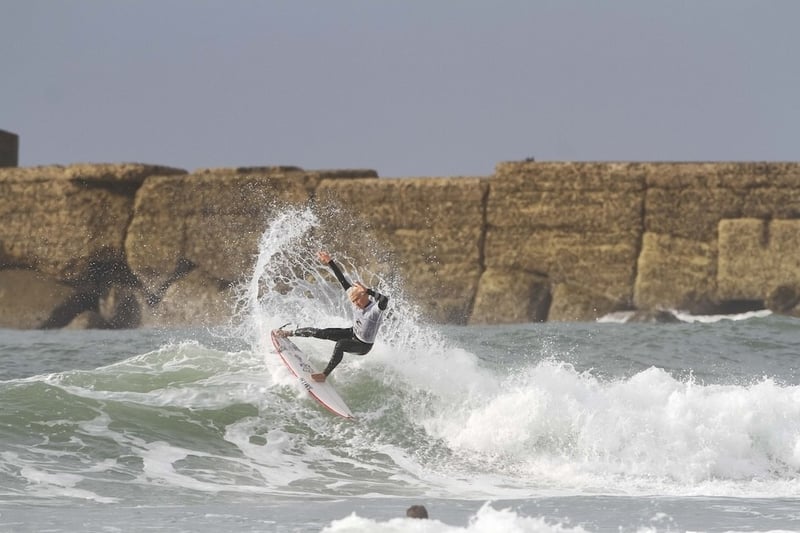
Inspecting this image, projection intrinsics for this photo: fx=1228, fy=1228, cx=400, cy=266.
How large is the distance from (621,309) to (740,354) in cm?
521

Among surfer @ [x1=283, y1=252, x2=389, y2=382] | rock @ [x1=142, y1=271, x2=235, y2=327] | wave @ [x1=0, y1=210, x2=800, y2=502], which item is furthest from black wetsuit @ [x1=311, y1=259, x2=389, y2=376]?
rock @ [x1=142, y1=271, x2=235, y2=327]

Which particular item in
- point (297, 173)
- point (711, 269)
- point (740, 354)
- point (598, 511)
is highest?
point (297, 173)

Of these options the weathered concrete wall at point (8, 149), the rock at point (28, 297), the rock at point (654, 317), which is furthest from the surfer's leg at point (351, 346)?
the weathered concrete wall at point (8, 149)

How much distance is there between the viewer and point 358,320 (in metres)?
12.9

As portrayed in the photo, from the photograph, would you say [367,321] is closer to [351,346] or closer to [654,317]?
[351,346]

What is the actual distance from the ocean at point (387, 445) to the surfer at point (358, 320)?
87 centimetres

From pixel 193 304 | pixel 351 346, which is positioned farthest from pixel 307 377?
pixel 193 304

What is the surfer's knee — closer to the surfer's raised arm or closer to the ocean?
the surfer's raised arm

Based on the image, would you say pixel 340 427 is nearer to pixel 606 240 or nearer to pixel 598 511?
pixel 598 511

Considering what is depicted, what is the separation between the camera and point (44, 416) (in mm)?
12383

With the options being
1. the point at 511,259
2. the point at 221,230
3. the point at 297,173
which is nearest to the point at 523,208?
the point at 511,259

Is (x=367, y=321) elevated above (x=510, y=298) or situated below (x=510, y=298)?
below

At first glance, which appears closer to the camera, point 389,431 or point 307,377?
point 389,431

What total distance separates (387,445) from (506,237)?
1253 centimetres
